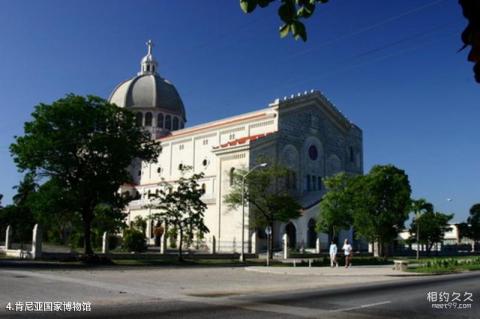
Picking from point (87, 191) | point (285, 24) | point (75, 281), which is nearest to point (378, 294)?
point (75, 281)

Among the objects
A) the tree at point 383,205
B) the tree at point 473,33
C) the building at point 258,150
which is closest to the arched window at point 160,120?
the building at point 258,150

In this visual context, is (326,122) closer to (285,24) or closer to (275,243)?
(275,243)

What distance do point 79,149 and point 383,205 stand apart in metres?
28.7

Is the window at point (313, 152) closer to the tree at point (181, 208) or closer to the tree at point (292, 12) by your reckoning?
the tree at point (181, 208)

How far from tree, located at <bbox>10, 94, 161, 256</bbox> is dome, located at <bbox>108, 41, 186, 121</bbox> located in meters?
52.5

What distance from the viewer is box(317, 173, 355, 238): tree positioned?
51.4 metres

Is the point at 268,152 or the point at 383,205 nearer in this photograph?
the point at 383,205

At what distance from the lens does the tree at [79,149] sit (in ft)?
111

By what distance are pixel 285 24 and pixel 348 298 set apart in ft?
45.3

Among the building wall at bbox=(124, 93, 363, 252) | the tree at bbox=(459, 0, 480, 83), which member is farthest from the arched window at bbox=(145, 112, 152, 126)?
the tree at bbox=(459, 0, 480, 83)

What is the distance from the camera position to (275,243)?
59906 millimetres

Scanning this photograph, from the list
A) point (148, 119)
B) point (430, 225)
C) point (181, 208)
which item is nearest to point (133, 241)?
point (181, 208)

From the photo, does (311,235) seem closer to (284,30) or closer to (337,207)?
(337,207)

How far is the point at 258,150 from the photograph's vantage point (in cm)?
6097
